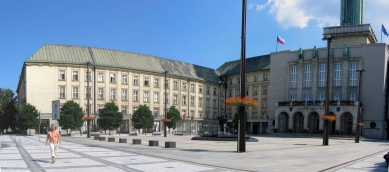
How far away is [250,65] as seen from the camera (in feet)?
326

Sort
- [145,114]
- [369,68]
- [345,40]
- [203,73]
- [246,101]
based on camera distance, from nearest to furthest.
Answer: [246,101] → [369,68] → [145,114] → [345,40] → [203,73]

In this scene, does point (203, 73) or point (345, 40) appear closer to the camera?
point (345, 40)

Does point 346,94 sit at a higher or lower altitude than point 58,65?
lower

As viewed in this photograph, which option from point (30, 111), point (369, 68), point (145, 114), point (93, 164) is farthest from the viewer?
point (145, 114)

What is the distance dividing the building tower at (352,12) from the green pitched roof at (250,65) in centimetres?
2094

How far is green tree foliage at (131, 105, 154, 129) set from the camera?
74.6 metres

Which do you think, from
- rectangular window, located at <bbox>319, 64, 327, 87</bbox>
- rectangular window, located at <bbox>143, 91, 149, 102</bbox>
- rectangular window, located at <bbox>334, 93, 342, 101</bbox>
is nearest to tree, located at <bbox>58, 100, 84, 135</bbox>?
rectangular window, located at <bbox>143, 91, 149, 102</bbox>

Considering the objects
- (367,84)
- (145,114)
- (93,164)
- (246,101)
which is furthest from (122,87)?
(93,164)

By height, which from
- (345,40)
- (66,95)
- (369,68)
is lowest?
(66,95)

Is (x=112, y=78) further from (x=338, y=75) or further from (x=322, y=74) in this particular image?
(x=338, y=75)

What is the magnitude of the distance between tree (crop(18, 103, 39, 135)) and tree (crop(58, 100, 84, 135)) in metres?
4.73

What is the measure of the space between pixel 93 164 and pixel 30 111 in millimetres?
55761

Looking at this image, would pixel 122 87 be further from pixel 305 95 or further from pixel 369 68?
pixel 369 68

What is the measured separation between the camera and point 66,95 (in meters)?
71.9
